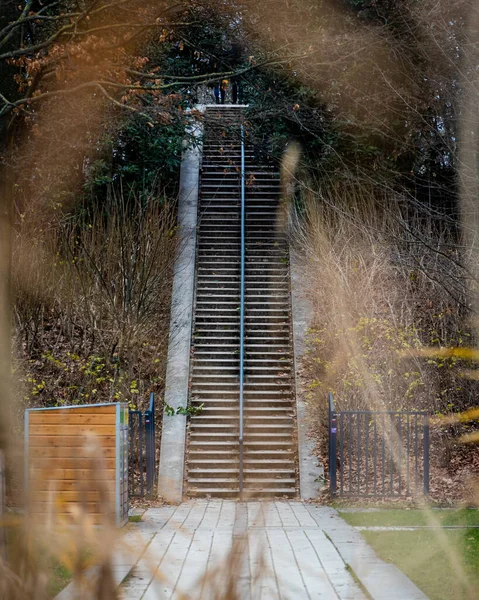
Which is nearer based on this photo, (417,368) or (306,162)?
(417,368)

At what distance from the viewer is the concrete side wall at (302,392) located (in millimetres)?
13250

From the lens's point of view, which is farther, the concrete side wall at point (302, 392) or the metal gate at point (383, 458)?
the concrete side wall at point (302, 392)

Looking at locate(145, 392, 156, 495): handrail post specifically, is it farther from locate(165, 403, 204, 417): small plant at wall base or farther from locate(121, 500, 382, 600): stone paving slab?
locate(165, 403, 204, 417): small plant at wall base

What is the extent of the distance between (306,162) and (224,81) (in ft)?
31.8

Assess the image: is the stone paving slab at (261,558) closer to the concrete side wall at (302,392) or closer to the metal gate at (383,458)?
the metal gate at (383,458)

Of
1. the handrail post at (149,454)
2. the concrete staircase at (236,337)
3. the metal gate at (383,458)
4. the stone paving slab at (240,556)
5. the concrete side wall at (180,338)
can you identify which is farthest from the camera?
the concrete staircase at (236,337)

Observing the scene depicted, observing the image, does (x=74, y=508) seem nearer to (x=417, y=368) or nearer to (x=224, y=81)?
(x=224, y=81)

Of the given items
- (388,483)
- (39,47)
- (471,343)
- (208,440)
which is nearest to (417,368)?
(471,343)

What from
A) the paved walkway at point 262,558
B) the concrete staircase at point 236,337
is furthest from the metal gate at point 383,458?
the concrete staircase at point 236,337

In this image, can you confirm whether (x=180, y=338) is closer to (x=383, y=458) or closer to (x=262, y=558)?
(x=383, y=458)

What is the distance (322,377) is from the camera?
51.9ft

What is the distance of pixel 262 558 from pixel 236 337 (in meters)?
16.0

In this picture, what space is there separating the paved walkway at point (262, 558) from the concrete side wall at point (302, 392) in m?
1.23

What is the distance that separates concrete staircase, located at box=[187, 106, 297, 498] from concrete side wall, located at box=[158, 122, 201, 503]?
0.29 metres
